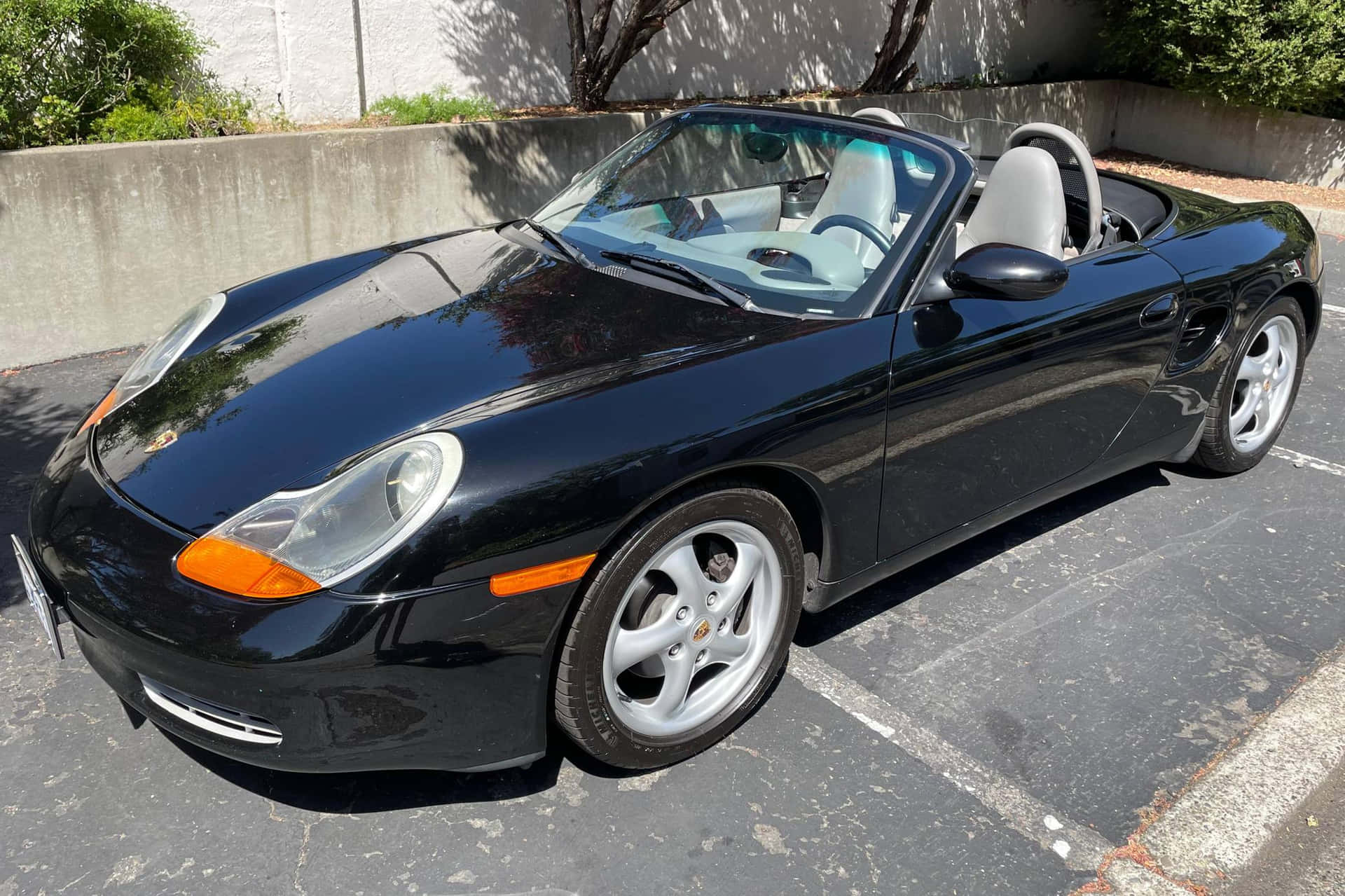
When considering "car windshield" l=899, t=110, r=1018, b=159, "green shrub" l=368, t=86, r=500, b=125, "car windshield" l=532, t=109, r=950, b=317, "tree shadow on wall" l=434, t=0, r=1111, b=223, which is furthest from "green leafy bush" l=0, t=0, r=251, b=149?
"car windshield" l=899, t=110, r=1018, b=159

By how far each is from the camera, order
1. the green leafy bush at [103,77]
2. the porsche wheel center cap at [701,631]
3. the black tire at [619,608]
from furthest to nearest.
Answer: the green leafy bush at [103,77] < the porsche wheel center cap at [701,631] < the black tire at [619,608]

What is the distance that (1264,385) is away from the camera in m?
4.31

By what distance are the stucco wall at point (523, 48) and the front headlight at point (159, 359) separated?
408 cm

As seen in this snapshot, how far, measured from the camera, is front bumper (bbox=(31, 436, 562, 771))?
6.82 ft

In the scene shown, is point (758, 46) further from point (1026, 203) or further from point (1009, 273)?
point (1009, 273)

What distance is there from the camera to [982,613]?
339 cm

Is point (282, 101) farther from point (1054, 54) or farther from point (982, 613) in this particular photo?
point (1054, 54)

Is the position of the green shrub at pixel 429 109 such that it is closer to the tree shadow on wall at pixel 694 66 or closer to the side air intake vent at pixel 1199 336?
the tree shadow on wall at pixel 694 66

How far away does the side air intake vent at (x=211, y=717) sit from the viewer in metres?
2.17

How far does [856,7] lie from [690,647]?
9741 mm

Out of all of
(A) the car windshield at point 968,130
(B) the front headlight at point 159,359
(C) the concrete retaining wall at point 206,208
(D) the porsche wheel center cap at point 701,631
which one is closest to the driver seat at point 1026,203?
(A) the car windshield at point 968,130

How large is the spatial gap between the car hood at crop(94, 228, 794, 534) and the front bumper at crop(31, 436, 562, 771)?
0.17 m

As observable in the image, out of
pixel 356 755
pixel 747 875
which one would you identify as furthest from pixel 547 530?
pixel 747 875

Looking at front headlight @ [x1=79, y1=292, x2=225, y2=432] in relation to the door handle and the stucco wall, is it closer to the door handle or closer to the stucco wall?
the door handle
